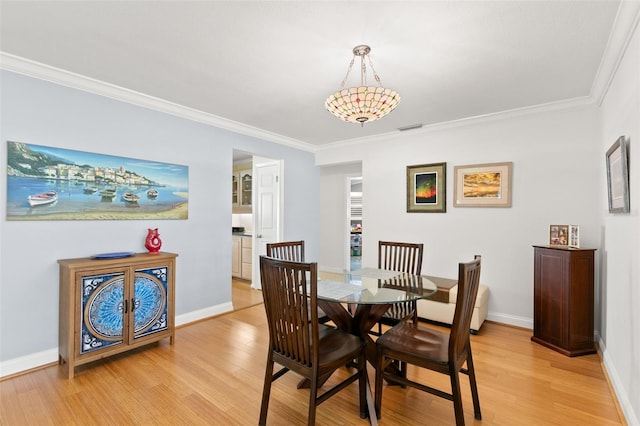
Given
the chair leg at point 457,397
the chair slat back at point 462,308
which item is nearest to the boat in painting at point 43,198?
the chair slat back at point 462,308

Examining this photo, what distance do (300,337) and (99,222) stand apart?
2.38 meters

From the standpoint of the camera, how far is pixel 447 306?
135 inches

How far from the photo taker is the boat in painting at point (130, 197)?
3052 mm

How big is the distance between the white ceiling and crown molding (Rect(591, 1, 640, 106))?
0.05 meters

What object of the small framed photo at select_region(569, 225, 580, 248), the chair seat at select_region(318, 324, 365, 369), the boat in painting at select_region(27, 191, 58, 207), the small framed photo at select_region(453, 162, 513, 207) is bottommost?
the chair seat at select_region(318, 324, 365, 369)

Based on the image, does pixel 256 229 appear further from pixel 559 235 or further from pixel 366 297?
pixel 559 235

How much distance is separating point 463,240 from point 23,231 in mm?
4525

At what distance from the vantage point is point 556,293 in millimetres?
2934

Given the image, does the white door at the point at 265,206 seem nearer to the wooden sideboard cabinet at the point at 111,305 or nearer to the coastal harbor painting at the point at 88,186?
the coastal harbor painting at the point at 88,186

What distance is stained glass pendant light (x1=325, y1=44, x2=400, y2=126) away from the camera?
2.07 meters

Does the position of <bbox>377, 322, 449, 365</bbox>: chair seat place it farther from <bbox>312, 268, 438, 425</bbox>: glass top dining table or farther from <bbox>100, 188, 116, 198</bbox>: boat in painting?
<bbox>100, 188, 116, 198</bbox>: boat in painting

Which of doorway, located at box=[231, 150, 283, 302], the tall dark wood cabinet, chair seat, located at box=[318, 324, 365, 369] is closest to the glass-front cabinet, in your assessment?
doorway, located at box=[231, 150, 283, 302]

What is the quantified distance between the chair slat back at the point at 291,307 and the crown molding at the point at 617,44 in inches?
90.5

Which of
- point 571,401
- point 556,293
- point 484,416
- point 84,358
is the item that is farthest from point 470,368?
point 84,358
